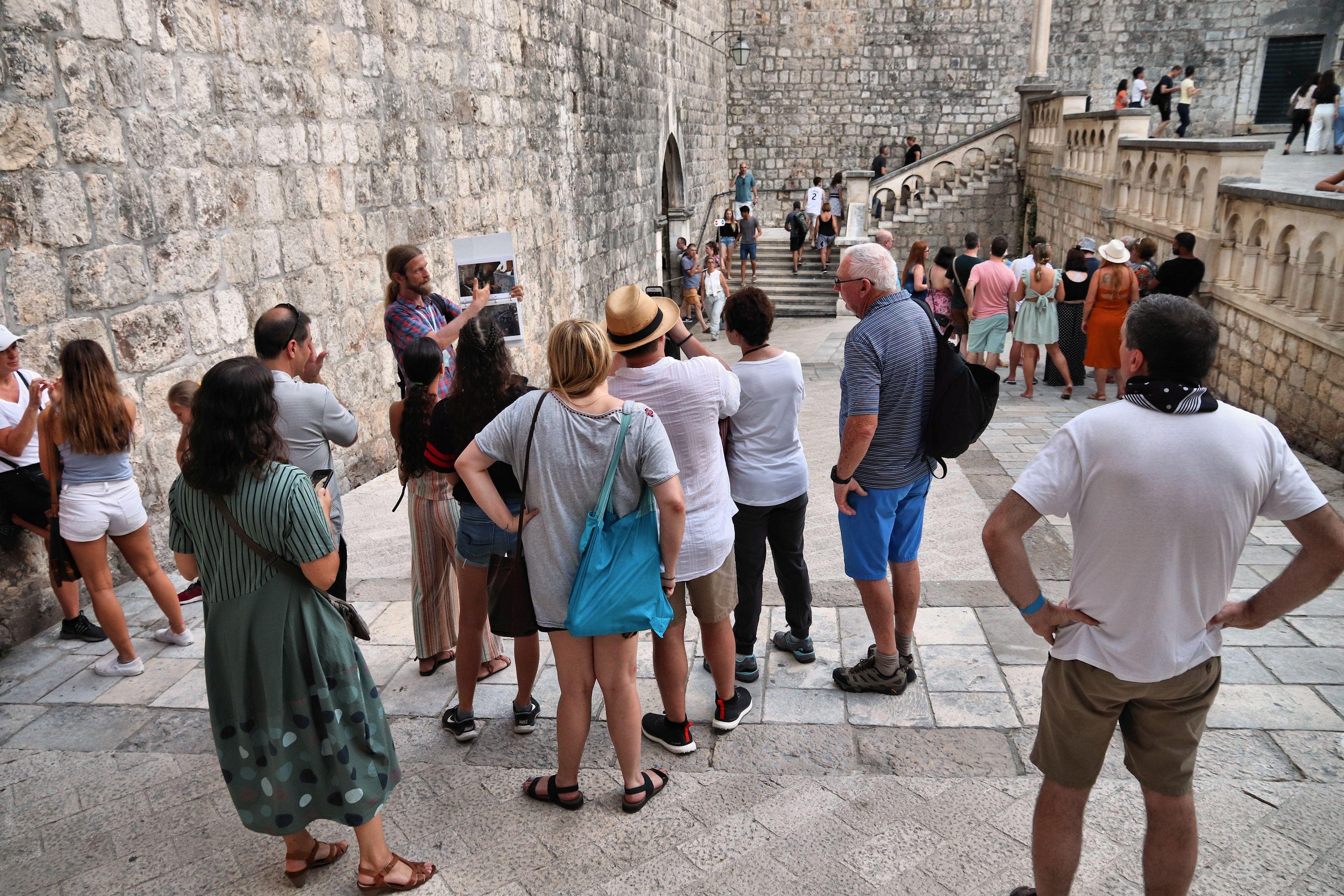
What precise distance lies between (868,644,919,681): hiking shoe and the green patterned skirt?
1.91 metres

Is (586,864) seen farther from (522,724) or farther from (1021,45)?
(1021,45)

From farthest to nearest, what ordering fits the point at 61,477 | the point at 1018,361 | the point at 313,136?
the point at 1018,361 < the point at 313,136 < the point at 61,477

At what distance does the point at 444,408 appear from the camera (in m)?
3.00

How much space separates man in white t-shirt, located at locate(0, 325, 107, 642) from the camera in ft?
12.1

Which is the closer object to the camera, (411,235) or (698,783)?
(698,783)

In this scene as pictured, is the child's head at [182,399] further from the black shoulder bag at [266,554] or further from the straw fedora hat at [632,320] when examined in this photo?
the straw fedora hat at [632,320]

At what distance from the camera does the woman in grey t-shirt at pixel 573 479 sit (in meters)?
2.48

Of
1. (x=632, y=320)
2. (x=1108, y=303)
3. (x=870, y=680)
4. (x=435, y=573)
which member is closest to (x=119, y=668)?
(x=435, y=573)

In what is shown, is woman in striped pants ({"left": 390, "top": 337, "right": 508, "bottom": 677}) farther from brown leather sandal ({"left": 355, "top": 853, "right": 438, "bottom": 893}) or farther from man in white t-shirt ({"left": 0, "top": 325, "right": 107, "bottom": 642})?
man in white t-shirt ({"left": 0, "top": 325, "right": 107, "bottom": 642})

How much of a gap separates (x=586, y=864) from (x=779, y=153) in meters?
21.0

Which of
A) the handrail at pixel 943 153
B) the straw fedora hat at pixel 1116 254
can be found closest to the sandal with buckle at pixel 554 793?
the straw fedora hat at pixel 1116 254

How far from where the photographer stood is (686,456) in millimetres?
2887

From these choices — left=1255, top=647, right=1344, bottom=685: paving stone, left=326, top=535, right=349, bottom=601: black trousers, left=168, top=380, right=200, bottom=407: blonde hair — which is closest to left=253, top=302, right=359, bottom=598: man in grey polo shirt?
left=326, top=535, right=349, bottom=601: black trousers

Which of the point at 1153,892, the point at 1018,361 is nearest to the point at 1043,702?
the point at 1153,892
